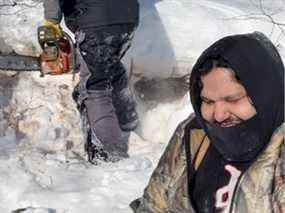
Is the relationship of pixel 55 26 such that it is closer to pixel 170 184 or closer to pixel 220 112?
pixel 170 184

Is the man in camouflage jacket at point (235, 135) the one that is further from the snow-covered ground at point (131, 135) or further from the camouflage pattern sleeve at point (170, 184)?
the snow-covered ground at point (131, 135)

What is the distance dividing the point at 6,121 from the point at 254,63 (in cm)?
247

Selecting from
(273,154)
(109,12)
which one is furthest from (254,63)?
(109,12)

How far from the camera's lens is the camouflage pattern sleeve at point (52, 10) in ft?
13.0

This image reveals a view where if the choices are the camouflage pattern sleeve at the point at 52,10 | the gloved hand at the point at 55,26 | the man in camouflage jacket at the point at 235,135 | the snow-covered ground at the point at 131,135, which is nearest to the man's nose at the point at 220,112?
the man in camouflage jacket at the point at 235,135

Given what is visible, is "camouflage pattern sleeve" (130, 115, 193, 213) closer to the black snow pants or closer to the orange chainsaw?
the black snow pants

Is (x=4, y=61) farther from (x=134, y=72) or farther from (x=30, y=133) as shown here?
(x=134, y=72)

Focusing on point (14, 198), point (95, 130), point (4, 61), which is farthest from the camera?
point (4, 61)

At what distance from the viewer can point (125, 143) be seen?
14.5 feet

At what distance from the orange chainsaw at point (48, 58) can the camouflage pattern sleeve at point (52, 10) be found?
0.11m

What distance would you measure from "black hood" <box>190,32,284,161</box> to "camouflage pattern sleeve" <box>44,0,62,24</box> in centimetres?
166

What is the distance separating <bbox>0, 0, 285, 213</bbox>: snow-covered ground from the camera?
3.77 m

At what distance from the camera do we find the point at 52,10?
4.02 meters

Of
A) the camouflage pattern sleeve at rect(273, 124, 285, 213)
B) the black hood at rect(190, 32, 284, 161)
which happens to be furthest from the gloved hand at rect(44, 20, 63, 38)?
the camouflage pattern sleeve at rect(273, 124, 285, 213)
